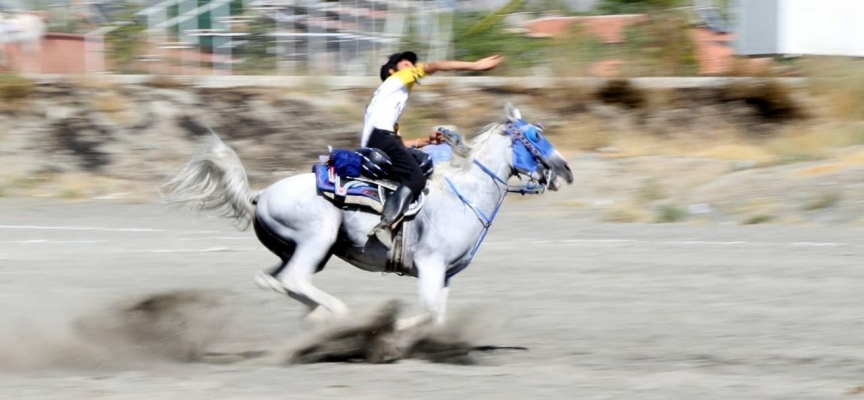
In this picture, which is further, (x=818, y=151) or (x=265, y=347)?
(x=818, y=151)

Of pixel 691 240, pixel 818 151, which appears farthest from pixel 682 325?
pixel 818 151

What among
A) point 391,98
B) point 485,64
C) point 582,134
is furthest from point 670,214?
point 485,64

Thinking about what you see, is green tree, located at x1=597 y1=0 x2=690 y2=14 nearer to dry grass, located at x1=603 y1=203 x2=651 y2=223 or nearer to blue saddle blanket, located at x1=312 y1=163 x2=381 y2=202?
dry grass, located at x1=603 y1=203 x2=651 y2=223

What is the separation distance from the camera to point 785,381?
306 inches

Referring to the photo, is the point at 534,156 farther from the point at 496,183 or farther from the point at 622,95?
the point at 622,95

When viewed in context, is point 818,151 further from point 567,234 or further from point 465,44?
point 465,44

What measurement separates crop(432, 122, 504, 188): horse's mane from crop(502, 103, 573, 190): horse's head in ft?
0.44

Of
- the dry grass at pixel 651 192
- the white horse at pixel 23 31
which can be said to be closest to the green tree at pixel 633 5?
the dry grass at pixel 651 192

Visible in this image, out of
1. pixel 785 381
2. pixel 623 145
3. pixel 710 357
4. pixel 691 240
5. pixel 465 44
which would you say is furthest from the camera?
pixel 465 44

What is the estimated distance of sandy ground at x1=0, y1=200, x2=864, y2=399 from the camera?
7625mm

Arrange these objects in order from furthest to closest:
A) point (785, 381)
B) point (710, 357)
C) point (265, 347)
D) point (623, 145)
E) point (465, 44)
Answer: point (465, 44) → point (623, 145) → point (265, 347) → point (710, 357) → point (785, 381)

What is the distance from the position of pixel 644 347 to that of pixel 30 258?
7.98 meters

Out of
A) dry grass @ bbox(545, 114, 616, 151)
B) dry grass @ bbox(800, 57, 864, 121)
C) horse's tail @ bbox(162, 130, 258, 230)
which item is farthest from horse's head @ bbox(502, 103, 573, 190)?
dry grass @ bbox(800, 57, 864, 121)

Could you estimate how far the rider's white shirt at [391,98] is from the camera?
8.77m
